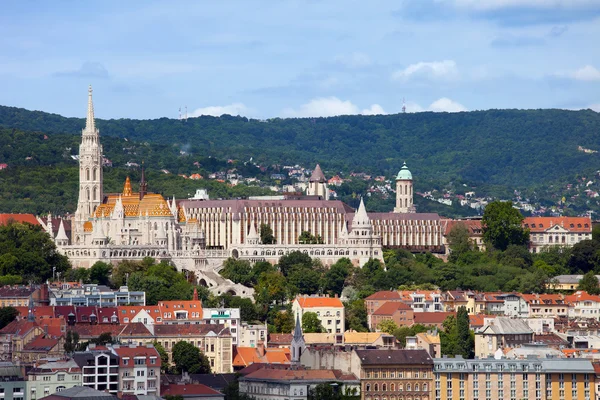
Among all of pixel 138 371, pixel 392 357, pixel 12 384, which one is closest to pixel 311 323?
pixel 392 357

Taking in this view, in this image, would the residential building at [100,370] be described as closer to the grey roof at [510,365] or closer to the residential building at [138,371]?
the residential building at [138,371]

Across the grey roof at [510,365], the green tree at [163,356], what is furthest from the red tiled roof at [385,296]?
the grey roof at [510,365]

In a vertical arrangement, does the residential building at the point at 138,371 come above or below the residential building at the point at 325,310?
below

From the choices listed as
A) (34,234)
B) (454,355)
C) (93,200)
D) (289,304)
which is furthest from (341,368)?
(93,200)

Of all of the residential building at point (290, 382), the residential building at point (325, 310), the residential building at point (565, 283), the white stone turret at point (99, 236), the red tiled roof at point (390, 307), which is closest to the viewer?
the residential building at point (290, 382)

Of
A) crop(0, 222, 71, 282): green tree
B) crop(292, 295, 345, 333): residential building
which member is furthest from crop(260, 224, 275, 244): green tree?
crop(292, 295, 345, 333): residential building

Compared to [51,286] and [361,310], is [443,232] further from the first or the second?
[51,286]

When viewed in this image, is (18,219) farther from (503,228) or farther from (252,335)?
(252,335)
